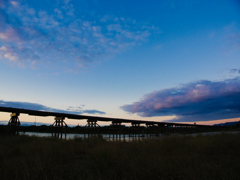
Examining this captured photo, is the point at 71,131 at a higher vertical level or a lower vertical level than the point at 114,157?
lower

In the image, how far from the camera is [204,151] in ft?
29.1

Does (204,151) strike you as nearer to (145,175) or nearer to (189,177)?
(189,177)

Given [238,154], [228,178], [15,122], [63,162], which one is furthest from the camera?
[15,122]

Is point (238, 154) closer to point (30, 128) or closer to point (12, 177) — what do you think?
point (12, 177)

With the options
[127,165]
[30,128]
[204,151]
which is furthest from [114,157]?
[30,128]

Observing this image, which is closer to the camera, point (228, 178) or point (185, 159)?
point (228, 178)

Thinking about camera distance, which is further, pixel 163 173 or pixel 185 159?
pixel 185 159

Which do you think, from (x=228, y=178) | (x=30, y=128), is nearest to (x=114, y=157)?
(x=228, y=178)

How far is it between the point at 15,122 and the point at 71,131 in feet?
235

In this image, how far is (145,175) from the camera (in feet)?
17.0

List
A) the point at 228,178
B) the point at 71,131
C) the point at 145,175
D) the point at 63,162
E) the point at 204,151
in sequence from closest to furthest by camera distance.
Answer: the point at 228,178 → the point at 145,175 → the point at 63,162 → the point at 204,151 → the point at 71,131

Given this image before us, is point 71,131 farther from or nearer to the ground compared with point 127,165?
nearer to the ground

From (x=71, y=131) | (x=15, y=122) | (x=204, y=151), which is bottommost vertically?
(x=71, y=131)

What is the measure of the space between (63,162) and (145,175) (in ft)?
13.4
